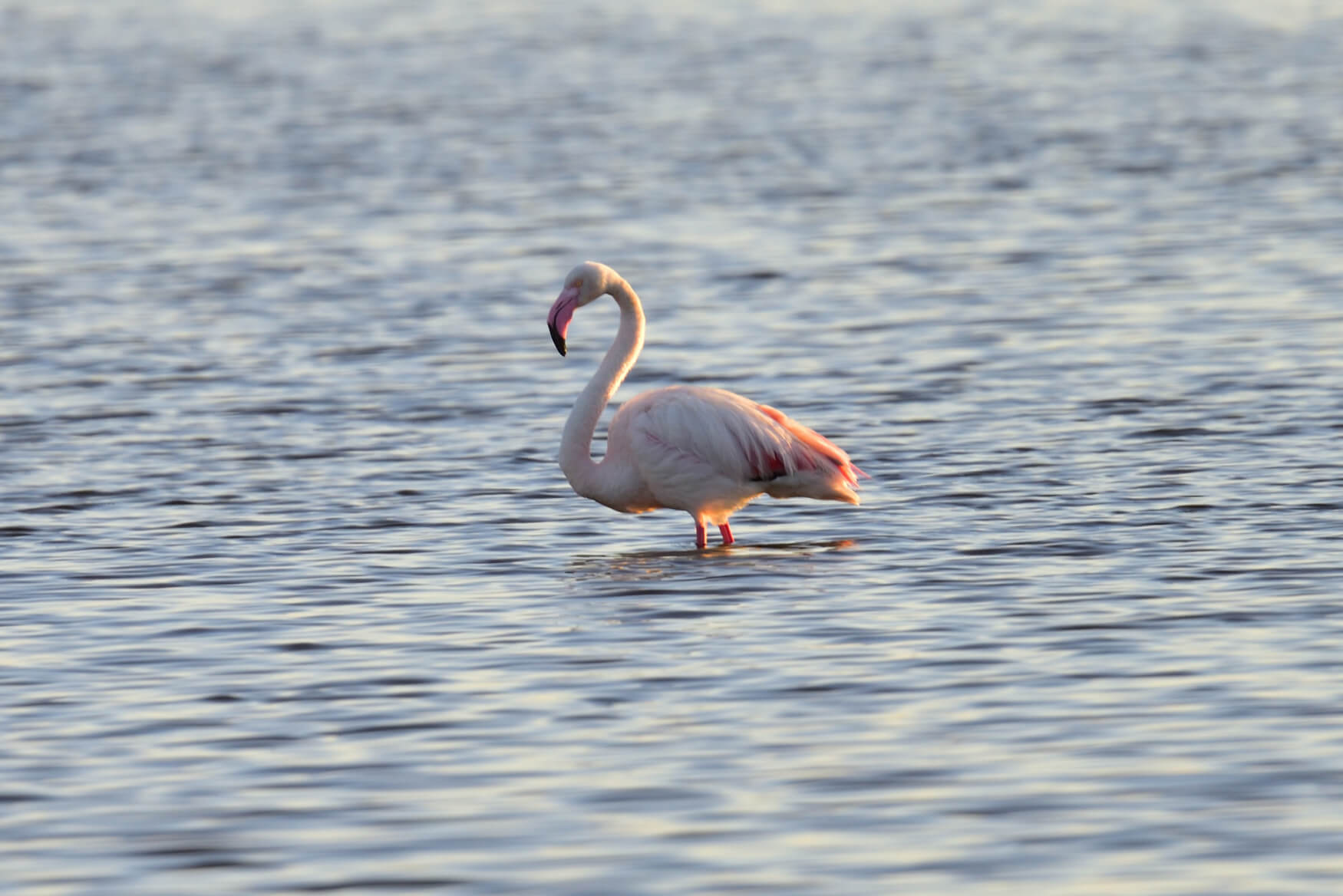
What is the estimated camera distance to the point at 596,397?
12109 mm

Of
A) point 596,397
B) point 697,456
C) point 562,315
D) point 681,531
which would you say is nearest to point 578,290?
point 562,315

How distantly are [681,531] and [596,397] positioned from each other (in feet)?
3.14

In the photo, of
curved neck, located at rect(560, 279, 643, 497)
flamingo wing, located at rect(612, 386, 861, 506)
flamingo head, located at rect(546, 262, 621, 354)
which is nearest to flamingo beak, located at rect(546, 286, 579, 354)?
flamingo head, located at rect(546, 262, 621, 354)

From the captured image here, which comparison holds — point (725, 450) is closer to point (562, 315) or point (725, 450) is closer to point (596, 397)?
point (596, 397)

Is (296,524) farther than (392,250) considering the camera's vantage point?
No

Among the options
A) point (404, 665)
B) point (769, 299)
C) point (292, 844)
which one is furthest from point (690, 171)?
point (292, 844)

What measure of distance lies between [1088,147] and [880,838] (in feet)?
78.8

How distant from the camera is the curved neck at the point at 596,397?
38.8 feet

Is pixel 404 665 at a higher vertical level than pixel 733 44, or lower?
lower

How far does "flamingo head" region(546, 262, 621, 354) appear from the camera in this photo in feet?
39.7

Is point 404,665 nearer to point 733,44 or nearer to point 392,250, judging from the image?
point 392,250

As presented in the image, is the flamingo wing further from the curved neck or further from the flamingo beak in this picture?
the flamingo beak

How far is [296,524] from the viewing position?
12570 millimetres

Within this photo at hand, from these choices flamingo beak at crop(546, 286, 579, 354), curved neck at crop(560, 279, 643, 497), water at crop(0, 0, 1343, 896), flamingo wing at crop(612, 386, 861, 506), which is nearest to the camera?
water at crop(0, 0, 1343, 896)
